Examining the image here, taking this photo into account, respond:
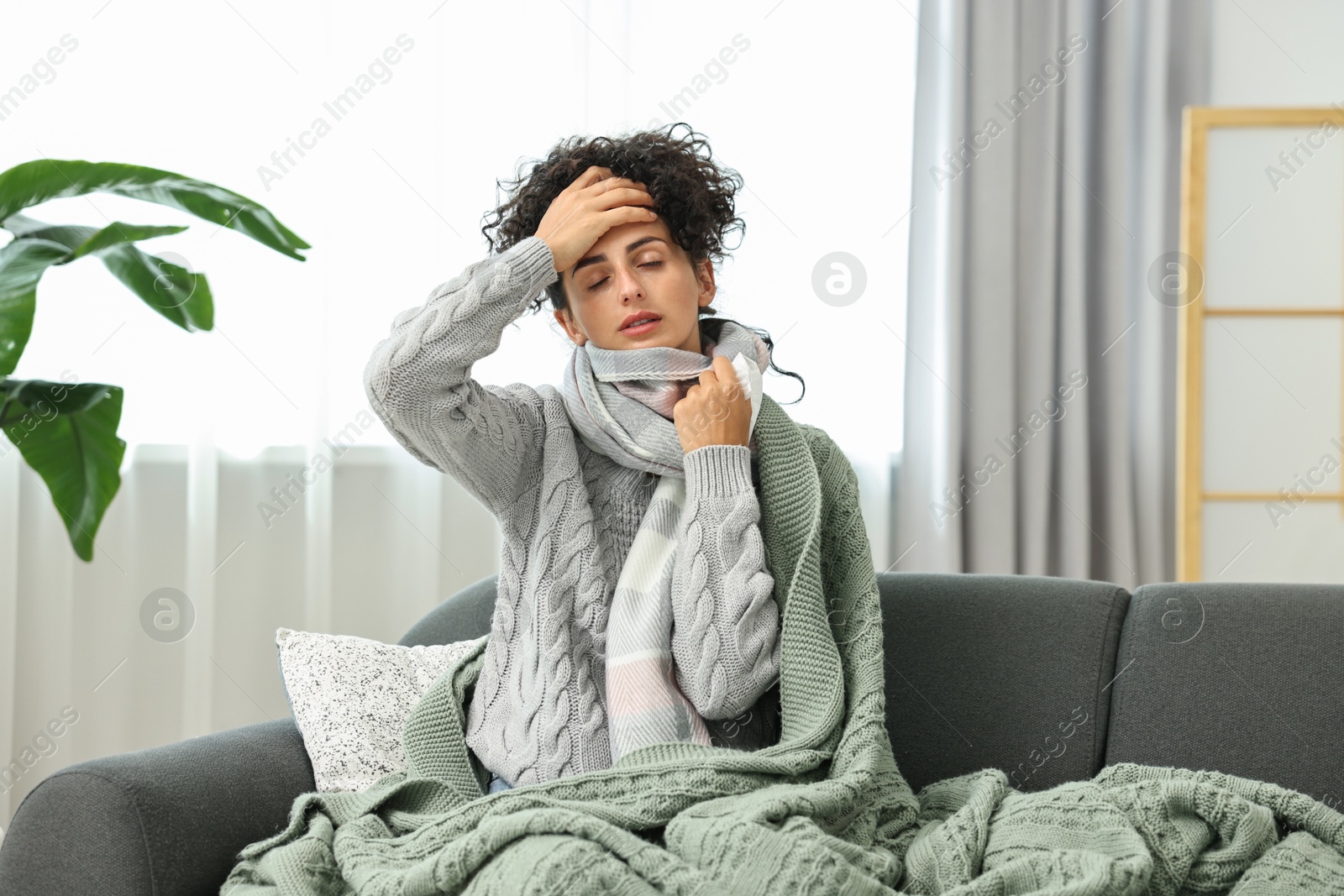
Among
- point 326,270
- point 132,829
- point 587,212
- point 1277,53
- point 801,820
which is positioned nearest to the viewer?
point 801,820

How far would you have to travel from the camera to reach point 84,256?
161 centimetres

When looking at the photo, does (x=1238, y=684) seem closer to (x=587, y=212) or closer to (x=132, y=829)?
(x=587, y=212)

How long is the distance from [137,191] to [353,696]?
2.63ft

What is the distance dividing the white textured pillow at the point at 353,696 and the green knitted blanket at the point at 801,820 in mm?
79

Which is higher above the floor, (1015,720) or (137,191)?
(137,191)

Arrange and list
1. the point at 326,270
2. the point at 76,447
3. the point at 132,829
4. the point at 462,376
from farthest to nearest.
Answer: the point at 326,270 < the point at 76,447 < the point at 462,376 < the point at 132,829

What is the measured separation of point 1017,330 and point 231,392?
179cm

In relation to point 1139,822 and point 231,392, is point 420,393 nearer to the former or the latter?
point 1139,822

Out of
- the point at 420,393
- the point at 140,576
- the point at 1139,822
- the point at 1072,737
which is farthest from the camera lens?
the point at 140,576

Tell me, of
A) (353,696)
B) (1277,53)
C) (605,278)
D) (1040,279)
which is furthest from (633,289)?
(1277,53)

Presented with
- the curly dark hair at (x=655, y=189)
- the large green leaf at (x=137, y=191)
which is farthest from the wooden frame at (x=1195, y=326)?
the large green leaf at (x=137, y=191)

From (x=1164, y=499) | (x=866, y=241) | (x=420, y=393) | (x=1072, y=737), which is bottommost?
(x=1072, y=737)

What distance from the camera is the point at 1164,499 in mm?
2678

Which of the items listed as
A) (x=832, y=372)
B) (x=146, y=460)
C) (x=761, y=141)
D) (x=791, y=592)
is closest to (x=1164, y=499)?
(x=832, y=372)
